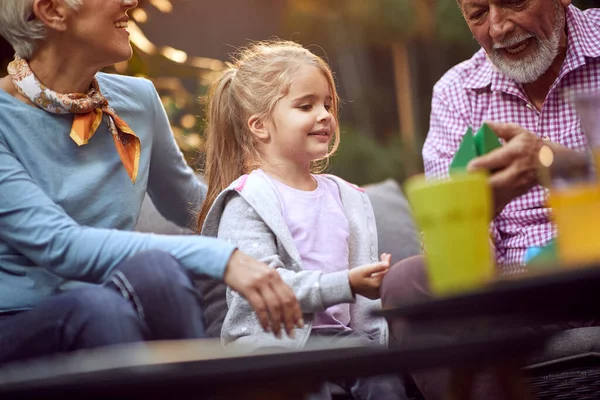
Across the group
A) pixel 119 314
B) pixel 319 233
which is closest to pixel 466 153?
pixel 119 314

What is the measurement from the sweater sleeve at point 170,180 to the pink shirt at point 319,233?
0.24 metres

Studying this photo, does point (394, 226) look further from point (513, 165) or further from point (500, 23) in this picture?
point (513, 165)

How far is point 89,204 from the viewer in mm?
1689

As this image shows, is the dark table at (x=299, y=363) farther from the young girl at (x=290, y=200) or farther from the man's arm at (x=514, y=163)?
the young girl at (x=290, y=200)

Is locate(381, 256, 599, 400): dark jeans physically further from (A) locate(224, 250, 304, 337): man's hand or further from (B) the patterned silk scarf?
(B) the patterned silk scarf

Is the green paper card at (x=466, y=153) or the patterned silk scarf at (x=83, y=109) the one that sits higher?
the patterned silk scarf at (x=83, y=109)

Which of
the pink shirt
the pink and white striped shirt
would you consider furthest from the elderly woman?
the pink and white striped shirt

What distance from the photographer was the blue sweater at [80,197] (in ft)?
4.58

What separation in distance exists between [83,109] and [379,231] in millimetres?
867

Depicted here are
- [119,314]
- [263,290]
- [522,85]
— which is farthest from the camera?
[522,85]

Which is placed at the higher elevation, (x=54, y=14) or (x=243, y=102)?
(x=54, y=14)

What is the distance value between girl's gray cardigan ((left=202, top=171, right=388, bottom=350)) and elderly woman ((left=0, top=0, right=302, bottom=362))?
7.9 inches

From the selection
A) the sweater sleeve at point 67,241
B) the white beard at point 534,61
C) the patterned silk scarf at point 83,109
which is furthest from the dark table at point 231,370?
the white beard at point 534,61

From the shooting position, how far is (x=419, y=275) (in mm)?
1253
